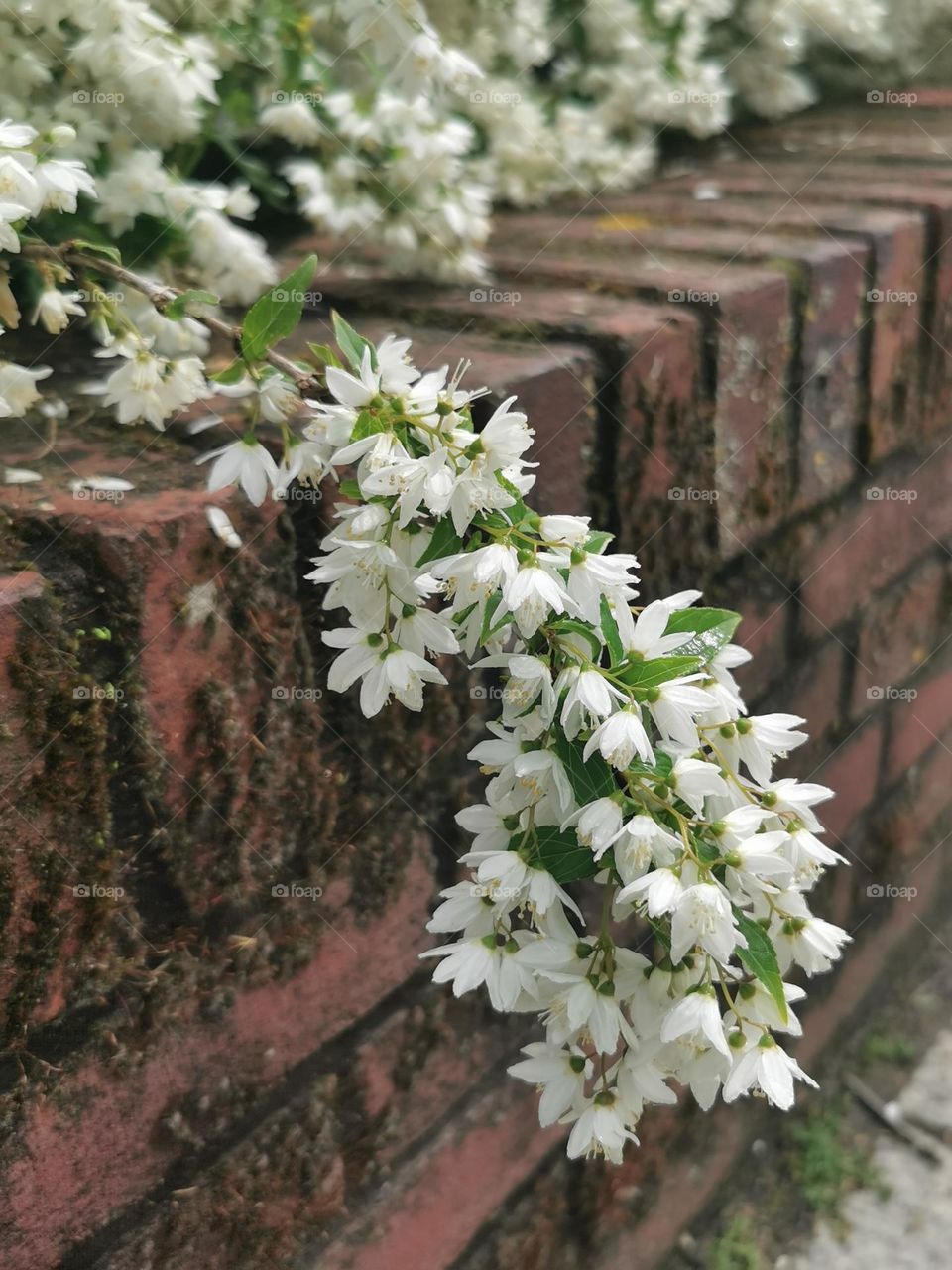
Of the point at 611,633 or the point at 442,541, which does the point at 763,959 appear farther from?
the point at 442,541

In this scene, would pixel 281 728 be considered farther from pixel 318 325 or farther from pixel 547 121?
pixel 547 121

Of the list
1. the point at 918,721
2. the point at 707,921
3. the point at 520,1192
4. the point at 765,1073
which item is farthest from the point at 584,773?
the point at 918,721

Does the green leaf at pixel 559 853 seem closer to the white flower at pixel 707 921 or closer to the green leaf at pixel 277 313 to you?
the white flower at pixel 707 921

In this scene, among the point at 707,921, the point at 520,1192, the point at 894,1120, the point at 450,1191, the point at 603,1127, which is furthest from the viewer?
the point at 894,1120

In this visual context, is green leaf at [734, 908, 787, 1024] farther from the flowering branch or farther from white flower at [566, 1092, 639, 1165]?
white flower at [566, 1092, 639, 1165]

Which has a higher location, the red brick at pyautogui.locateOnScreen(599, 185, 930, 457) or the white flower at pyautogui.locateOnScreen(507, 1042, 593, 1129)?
the red brick at pyautogui.locateOnScreen(599, 185, 930, 457)

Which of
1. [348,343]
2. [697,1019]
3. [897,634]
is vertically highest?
[348,343]

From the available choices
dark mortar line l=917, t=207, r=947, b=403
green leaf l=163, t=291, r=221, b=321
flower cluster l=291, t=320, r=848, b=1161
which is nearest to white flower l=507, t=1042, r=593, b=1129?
flower cluster l=291, t=320, r=848, b=1161
